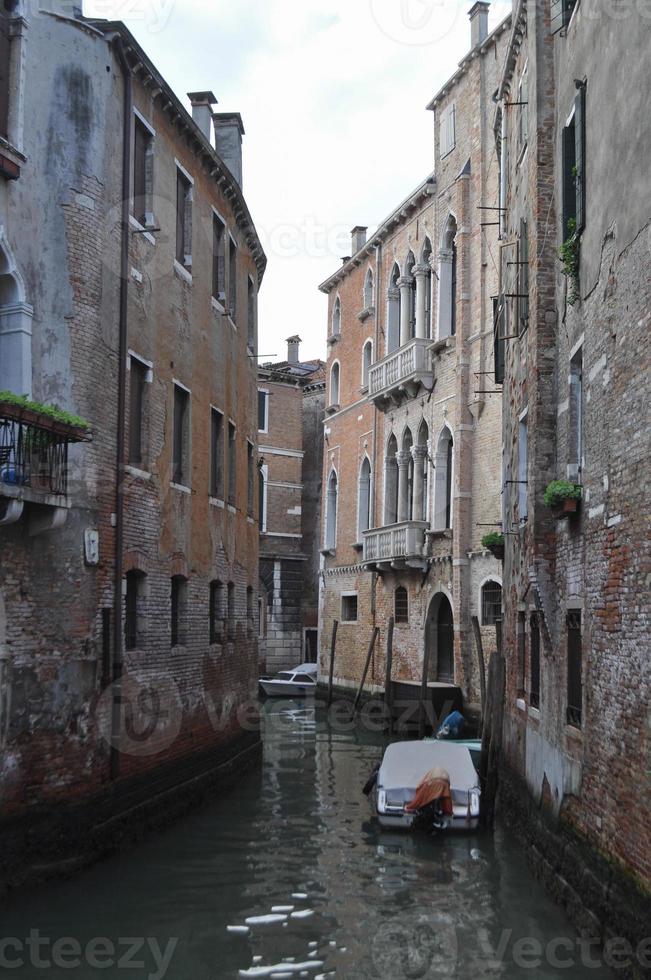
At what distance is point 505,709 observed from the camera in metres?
13.7

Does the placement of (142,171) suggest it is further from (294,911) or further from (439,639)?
(439,639)

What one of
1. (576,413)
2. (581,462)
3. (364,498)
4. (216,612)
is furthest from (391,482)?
(581,462)

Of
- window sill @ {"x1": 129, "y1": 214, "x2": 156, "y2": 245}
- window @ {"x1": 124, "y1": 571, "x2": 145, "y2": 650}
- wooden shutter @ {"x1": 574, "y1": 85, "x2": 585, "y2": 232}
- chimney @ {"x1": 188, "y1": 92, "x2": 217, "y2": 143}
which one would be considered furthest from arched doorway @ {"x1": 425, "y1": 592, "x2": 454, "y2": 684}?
wooden shutter @ {"x1": 574, "y1": 85, "x2": 585, "y2": 232}

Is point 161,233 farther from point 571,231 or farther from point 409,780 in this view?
point 409,780

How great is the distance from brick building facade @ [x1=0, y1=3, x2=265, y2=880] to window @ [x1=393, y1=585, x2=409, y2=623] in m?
10.6

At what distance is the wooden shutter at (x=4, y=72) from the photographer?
926 centimetres

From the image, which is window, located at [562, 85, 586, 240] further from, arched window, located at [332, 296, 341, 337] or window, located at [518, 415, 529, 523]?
arched window, located at [332, 296, 341, 337]

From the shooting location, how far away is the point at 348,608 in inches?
1119

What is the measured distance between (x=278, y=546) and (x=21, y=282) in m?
24.4

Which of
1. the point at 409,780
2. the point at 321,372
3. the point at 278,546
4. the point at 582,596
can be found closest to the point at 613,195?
the point at 582,596

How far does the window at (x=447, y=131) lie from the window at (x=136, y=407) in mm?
13771

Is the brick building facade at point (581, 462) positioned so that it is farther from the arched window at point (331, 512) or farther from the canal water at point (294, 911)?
the arched window at point (331, 512)

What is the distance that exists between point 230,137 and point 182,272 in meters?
5.04

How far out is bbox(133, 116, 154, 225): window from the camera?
11.6 meters
